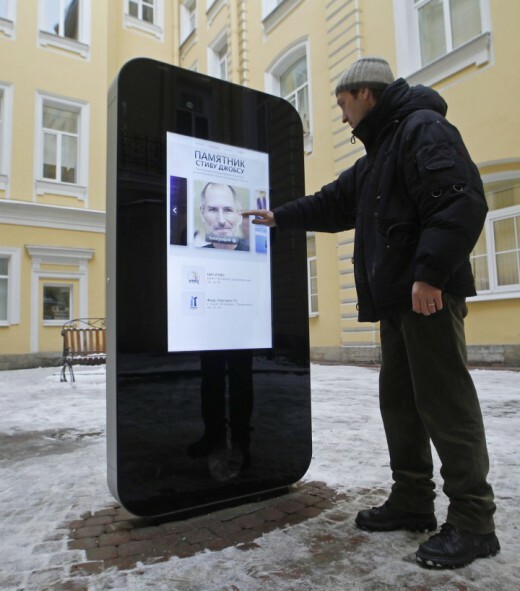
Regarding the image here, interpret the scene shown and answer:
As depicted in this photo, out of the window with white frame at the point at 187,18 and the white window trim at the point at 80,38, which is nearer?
the white window trim at the point at 80,38

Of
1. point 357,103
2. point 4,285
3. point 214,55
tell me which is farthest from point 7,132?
point 357,103

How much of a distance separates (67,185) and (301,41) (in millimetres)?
7539

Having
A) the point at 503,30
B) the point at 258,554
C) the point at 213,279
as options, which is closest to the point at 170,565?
the point at 258,554

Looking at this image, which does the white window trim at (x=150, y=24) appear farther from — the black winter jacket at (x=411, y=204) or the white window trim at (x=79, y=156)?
the black winter jacket at (x=411, y=204)

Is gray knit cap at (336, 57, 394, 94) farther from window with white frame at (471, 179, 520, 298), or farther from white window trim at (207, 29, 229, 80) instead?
white window trim at (207, 29, 229, 80)

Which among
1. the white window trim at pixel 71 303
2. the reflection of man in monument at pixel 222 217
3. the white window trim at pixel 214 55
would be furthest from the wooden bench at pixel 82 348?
the white window trim at pixel 214 55

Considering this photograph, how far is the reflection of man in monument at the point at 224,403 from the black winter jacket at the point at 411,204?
67cm

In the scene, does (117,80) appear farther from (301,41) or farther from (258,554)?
(301,41)

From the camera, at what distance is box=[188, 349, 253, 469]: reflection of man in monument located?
91.4 inches

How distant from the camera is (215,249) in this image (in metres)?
2.38

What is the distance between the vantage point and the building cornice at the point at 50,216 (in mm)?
13266

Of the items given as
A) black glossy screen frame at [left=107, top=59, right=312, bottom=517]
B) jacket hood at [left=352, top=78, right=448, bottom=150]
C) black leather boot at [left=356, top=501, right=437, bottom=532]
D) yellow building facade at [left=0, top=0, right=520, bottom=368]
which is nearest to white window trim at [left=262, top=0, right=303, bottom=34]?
yellow building facade at [left=0, top=0, right=520, bottom=368]

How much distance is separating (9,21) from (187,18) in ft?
24.1

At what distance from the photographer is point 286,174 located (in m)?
2.67
